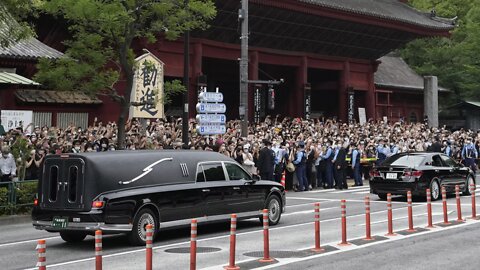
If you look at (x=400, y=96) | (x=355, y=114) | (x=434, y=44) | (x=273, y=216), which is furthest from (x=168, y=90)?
(x=434, y=44)

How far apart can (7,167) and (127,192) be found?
7.00m

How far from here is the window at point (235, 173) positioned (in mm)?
16188

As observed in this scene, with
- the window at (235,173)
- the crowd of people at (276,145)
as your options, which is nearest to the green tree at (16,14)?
the crowd of people at (276,145)

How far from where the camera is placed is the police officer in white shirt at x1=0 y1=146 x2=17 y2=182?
762 inches

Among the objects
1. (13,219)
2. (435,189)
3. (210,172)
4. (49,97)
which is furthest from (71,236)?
(49,97)

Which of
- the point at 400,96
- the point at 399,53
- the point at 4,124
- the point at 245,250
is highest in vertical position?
the point at 399,53

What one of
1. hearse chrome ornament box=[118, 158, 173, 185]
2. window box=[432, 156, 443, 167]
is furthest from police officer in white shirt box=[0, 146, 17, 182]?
window box=[432, 156, 443, 167]

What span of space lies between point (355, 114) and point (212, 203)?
3616 centimetres

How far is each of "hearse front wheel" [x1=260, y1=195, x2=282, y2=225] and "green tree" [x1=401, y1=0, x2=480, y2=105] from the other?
41.7 m

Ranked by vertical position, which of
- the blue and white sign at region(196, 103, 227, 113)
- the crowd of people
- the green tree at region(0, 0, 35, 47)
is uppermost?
the green tree at region(0, 0, 35, 47)

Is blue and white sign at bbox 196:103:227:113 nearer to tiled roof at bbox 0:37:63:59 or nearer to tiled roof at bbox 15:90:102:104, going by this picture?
tiled roof at bbox 0:37:63:59

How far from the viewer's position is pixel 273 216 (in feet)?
55.9

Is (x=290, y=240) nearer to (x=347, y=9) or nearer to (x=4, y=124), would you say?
(x=4, y=124)

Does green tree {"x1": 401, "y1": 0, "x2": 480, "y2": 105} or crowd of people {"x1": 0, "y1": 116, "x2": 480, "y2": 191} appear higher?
green tree {"x1": 401, "y1": 0, "x2": 480, "y2": 105}
